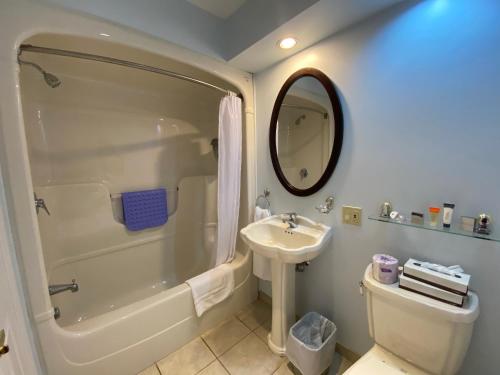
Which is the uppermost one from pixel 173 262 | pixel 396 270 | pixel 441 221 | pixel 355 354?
pixel 441 221

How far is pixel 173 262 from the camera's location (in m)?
2.16

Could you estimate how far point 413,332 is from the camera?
904 mm

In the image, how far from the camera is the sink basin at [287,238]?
119cm

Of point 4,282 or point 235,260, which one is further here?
point 235,260

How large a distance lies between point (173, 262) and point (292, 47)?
2170 millimetres

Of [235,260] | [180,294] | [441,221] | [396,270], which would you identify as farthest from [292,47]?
[180,294]

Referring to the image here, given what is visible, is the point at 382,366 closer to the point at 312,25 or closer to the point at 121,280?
the point at 312,25

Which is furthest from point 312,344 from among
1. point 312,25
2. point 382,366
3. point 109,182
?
point 109,182

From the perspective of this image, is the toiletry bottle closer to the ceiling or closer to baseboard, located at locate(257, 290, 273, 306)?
the ceiling

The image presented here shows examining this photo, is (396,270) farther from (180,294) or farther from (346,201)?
(180,294)

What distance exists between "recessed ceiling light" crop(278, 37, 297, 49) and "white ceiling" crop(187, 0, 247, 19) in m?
0.42

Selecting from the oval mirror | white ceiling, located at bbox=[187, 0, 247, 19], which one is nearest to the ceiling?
white ceiling, located at bbox=[187, 0, 247, 19]

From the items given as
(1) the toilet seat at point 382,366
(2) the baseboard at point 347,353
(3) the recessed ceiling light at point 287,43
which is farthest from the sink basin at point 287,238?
(3) the recessed ceiling light at point 287,43

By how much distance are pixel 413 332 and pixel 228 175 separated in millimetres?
1393
